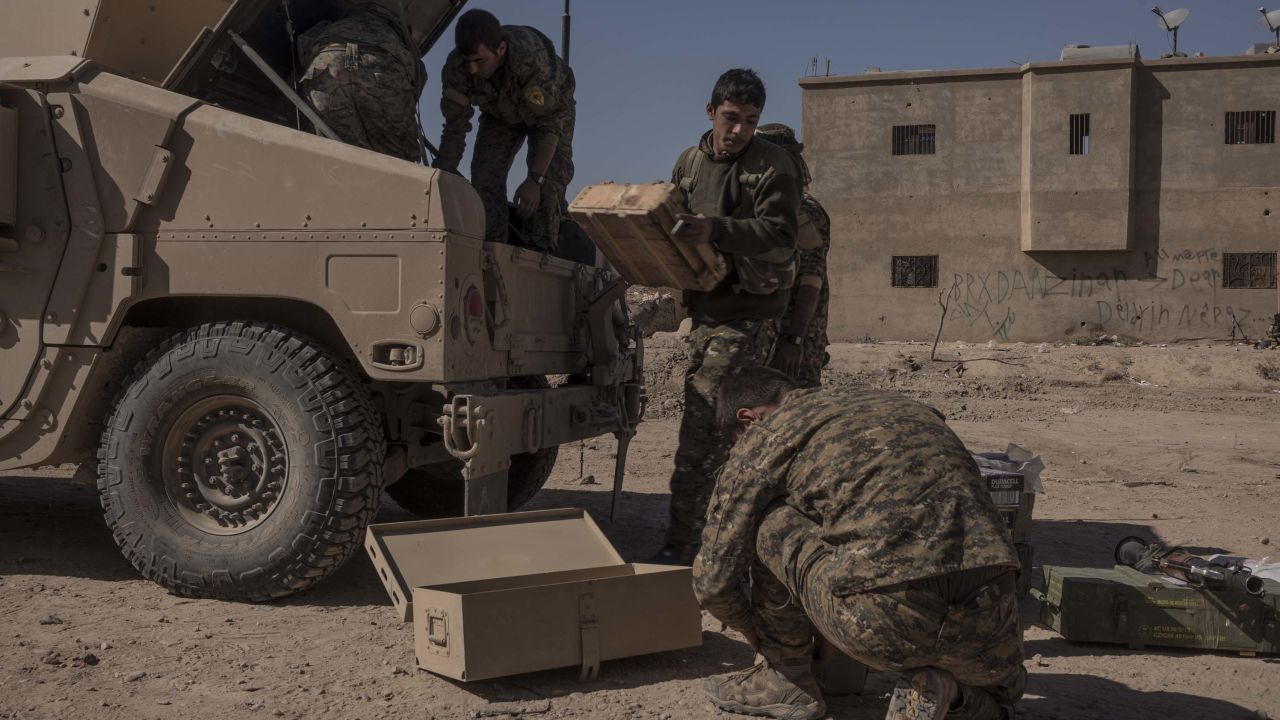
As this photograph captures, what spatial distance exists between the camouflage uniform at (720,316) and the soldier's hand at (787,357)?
0.29 metres

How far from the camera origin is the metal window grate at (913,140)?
24578 millimetres

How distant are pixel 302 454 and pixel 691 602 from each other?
1464 millimetres

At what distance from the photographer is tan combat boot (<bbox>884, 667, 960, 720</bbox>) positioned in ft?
8.68

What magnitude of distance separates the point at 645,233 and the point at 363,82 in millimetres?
1511

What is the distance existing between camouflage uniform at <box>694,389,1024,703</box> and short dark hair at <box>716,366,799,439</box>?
0.26 feet

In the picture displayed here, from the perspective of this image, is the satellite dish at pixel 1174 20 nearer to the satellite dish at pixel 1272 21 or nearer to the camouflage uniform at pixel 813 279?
the satellite dish at pixel 1272 21

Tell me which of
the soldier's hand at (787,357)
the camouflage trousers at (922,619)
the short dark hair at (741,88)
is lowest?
the camouflage trousers at (922,619)

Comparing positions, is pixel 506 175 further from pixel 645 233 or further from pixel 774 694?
pixel 774 694

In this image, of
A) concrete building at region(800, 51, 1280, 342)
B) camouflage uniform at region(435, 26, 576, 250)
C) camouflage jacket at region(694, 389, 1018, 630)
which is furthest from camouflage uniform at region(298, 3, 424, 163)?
concrete building at region(800, 51, 1280, 342)

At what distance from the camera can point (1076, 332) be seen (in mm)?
24156

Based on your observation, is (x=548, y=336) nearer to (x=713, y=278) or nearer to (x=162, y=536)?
(x=713, y=278)

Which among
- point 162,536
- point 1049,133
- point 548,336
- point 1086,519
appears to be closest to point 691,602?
point 548,336

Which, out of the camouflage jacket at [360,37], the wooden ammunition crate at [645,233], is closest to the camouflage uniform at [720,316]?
the wooden ammunition crate at [645,233]

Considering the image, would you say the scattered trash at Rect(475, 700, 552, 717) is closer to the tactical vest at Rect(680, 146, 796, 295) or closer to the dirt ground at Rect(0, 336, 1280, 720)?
the dirt ground at Rect(0, 336, 1280, 720)
